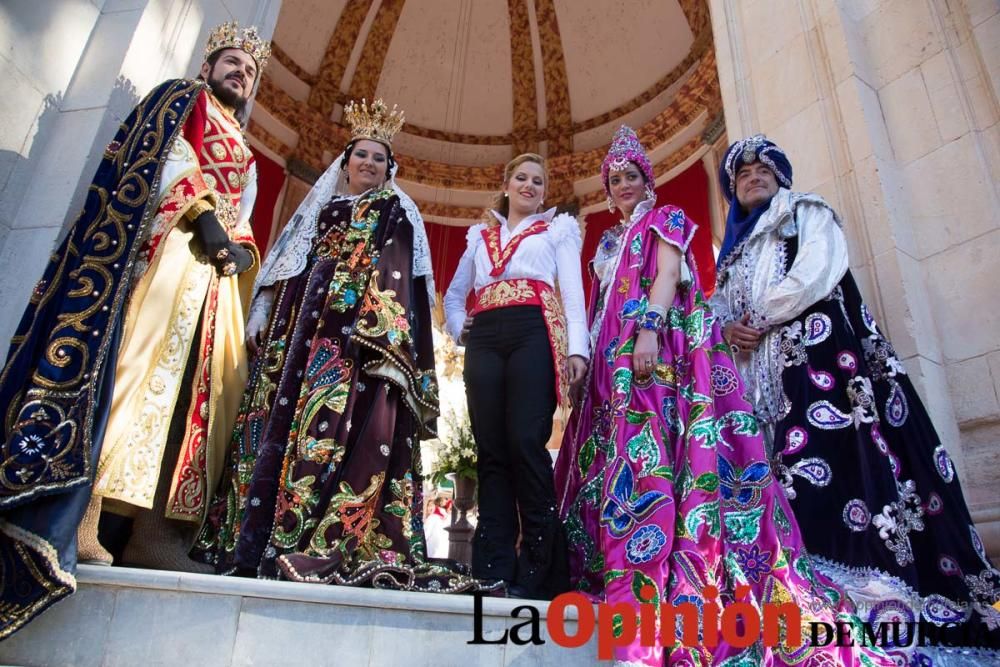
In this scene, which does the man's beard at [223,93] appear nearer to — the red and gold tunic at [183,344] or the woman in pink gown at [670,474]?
the red and gold tunic at [183,344]

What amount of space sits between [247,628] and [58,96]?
6.93 ft

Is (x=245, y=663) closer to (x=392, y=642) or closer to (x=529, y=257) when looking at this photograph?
(x=392, y=642)

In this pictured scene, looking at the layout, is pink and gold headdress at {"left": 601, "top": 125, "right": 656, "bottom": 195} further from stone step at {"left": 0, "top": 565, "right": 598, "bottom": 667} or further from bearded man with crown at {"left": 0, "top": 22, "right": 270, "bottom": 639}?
stone step at {"left": 0, "top": 565, "right": 598, "bottom": 667}

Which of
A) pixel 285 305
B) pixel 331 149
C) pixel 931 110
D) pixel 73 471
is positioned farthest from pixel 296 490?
pixel 331 149

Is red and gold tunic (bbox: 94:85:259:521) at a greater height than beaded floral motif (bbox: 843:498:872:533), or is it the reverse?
red and gold tunic (bbox: 94:85:259:521)

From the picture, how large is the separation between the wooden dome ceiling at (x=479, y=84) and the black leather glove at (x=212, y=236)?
21.2ft

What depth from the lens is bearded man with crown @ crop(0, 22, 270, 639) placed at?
1442 millimetres

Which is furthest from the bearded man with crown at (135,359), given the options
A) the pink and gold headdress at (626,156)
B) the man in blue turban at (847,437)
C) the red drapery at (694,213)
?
the red drapery at (694,213)

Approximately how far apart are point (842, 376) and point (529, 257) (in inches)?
39.3

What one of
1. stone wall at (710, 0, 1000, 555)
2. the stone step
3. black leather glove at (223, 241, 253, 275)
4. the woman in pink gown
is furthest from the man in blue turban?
black leather glove at (223, 241, 253, 275)

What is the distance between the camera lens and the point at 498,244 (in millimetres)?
2291

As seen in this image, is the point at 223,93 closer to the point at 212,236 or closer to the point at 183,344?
the point at 212,236

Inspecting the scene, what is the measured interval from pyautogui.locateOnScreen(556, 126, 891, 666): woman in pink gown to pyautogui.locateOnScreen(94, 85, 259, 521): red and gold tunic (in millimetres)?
1094

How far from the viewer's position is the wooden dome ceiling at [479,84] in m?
8.14
